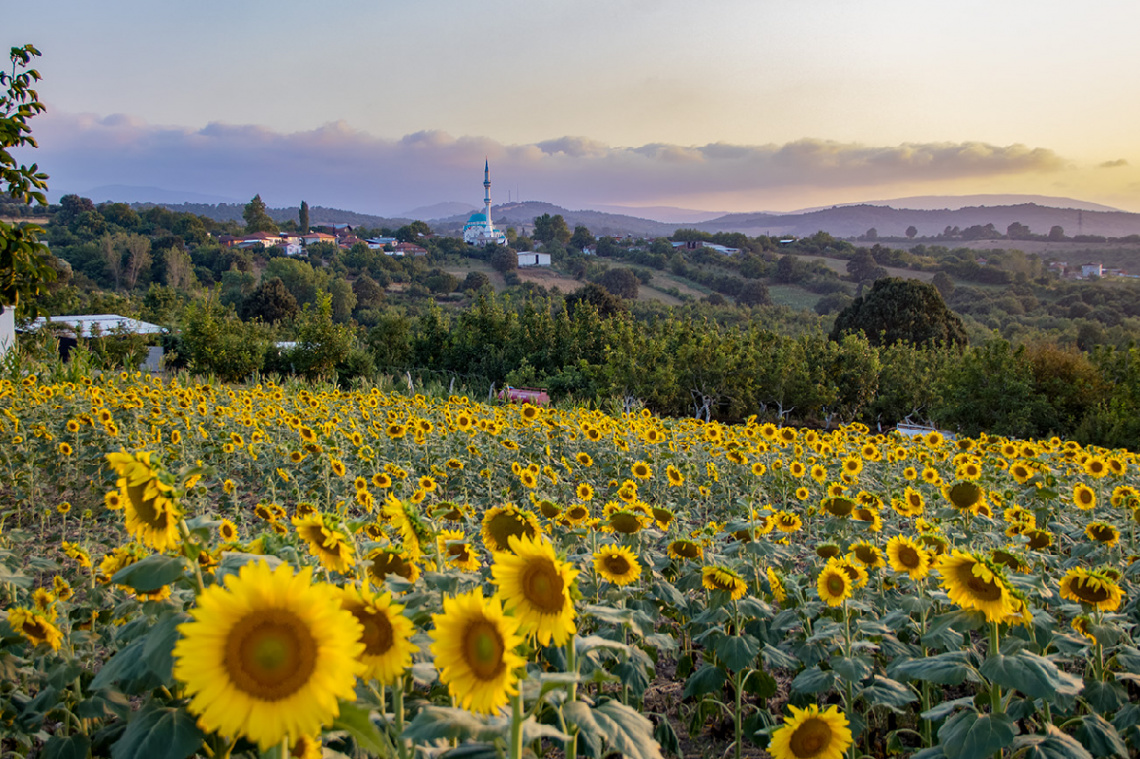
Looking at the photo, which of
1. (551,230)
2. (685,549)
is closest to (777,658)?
(685,549)

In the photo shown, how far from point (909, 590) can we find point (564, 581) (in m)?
2.18

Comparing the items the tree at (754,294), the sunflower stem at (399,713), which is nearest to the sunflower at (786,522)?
the sunflower stem at (399,713)

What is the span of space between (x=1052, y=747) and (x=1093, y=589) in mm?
837

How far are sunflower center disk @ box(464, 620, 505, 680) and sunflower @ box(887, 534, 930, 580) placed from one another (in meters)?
1.85

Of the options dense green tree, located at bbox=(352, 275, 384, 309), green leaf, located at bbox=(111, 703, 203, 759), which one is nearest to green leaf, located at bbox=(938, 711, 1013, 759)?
green leaf, located at bbox=(111, 703, 203, 759)

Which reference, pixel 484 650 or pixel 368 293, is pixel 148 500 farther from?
pixel 368 293

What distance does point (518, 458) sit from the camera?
574 centimetres

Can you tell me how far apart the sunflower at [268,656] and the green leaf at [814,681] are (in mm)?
1756

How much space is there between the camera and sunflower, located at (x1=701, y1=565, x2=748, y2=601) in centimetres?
233

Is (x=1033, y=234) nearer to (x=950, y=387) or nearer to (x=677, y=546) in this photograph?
(x=950, y=387)

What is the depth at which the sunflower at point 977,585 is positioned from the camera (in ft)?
5.78

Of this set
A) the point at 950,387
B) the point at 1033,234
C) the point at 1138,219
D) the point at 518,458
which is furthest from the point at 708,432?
the point at 1138,219

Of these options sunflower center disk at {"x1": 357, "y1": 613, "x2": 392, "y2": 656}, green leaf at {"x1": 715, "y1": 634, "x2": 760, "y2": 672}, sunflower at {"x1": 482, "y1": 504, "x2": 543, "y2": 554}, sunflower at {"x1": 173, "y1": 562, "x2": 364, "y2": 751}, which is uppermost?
sunflower at {"x1": 173, "y1": 562, "x2": 364, "y2": 751}

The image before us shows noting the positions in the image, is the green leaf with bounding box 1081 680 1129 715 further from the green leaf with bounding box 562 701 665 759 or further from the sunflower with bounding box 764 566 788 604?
the green leaf with bounding box 562 701 665 759
